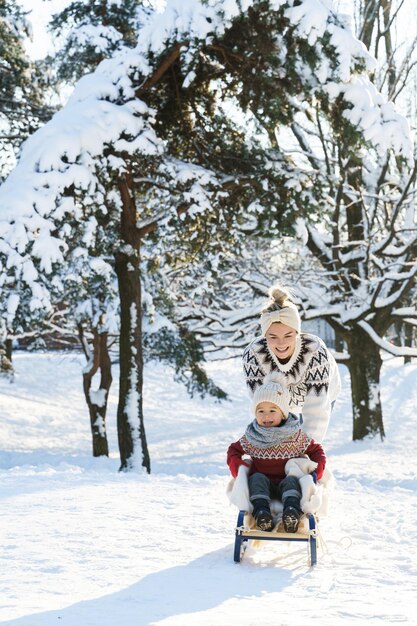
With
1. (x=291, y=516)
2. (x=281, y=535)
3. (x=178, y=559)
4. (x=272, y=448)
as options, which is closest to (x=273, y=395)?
(x=272, y=448)

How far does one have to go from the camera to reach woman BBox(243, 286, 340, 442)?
544cm

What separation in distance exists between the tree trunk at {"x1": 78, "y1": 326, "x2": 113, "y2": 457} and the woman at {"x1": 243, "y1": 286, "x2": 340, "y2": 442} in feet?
38.1

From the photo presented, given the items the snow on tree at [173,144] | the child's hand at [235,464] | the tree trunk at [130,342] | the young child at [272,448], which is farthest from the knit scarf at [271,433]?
the tree trunk at [130,342]

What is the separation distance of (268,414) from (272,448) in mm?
239

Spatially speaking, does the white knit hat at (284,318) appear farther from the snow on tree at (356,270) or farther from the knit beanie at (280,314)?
the snow on tree at (356,270)

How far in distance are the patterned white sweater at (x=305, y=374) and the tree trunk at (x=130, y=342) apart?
6.06 m

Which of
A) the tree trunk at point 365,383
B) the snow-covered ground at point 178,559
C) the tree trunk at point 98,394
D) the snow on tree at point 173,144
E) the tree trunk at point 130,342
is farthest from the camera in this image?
the tree trunk at point 98,394

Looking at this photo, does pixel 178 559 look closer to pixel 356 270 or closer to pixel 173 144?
pixel 173 144

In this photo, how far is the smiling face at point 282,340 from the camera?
17.9ft

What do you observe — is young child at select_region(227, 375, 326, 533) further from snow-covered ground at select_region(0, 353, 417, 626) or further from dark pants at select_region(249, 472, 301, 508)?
snow-covered ground at select_region(0, 353, 417, 626)

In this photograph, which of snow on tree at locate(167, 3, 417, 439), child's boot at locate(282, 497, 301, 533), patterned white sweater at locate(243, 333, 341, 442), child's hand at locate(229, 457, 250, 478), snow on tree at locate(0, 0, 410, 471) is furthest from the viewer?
snow on tree at locate(167, 3, 417, 439)

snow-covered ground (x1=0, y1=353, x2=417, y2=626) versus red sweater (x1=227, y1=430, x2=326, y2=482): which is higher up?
red sweater (x1=227, y1=430, x2=326, y2=482)

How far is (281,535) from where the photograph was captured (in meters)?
4.64

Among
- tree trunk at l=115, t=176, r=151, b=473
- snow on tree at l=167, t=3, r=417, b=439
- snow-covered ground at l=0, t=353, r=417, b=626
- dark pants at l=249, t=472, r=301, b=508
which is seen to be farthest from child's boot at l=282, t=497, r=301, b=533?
snow on tree at l=167, t=3, r=417, b=439
